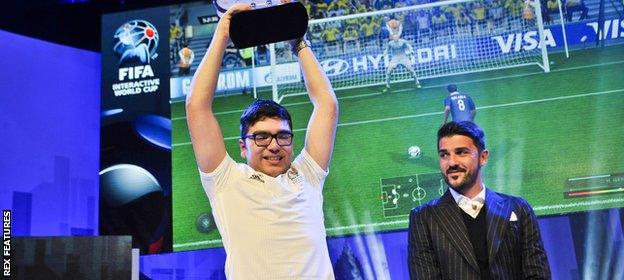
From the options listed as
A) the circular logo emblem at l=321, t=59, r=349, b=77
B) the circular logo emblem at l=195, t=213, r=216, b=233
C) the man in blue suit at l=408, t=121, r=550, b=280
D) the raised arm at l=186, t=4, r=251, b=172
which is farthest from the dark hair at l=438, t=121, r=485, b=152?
the circular logo emblem at l=195, t=213, r=216, b=233

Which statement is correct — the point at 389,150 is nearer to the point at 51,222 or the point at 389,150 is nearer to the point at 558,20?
the point at 558,20

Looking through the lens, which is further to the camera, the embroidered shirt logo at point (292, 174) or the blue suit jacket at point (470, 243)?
the blue suit jacket at point (470, 243)

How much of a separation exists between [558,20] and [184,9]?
11.6ft

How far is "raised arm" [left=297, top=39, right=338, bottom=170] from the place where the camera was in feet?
8.36

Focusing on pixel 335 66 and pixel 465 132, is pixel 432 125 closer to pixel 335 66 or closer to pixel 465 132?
pixel 335 66

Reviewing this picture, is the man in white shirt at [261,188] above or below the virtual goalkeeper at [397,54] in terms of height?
below

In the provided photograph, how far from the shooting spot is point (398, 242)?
586 cm

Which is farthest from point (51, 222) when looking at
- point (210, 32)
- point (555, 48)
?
point (555, 48)

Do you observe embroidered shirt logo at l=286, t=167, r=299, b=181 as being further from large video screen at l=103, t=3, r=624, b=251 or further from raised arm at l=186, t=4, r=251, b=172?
large video screen at l=103, t=3, r=624, b=251

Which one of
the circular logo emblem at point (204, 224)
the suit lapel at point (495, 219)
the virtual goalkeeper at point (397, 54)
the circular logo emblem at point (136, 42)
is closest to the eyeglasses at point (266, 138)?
the suit lapel at point (495, 219)

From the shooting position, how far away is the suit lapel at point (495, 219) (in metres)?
2.72

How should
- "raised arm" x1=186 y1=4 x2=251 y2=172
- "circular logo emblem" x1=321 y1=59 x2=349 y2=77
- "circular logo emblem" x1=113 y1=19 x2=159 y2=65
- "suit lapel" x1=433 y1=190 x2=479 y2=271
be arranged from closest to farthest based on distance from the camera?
"raised arm" x1=186 y1=4 x2=251 y2=172, "suit lapel" x1=433 y1=190 x2=479 y2=271, "circular logo emblem" x1=321 y1=59 x2=349 y2=77, "circular logo emblem" x1=113 y1=19 x2=159 y2=65

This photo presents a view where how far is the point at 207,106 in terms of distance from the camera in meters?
2.40

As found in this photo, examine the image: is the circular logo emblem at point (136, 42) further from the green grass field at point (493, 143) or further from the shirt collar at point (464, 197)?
the shirt collar at point (464, 197)
